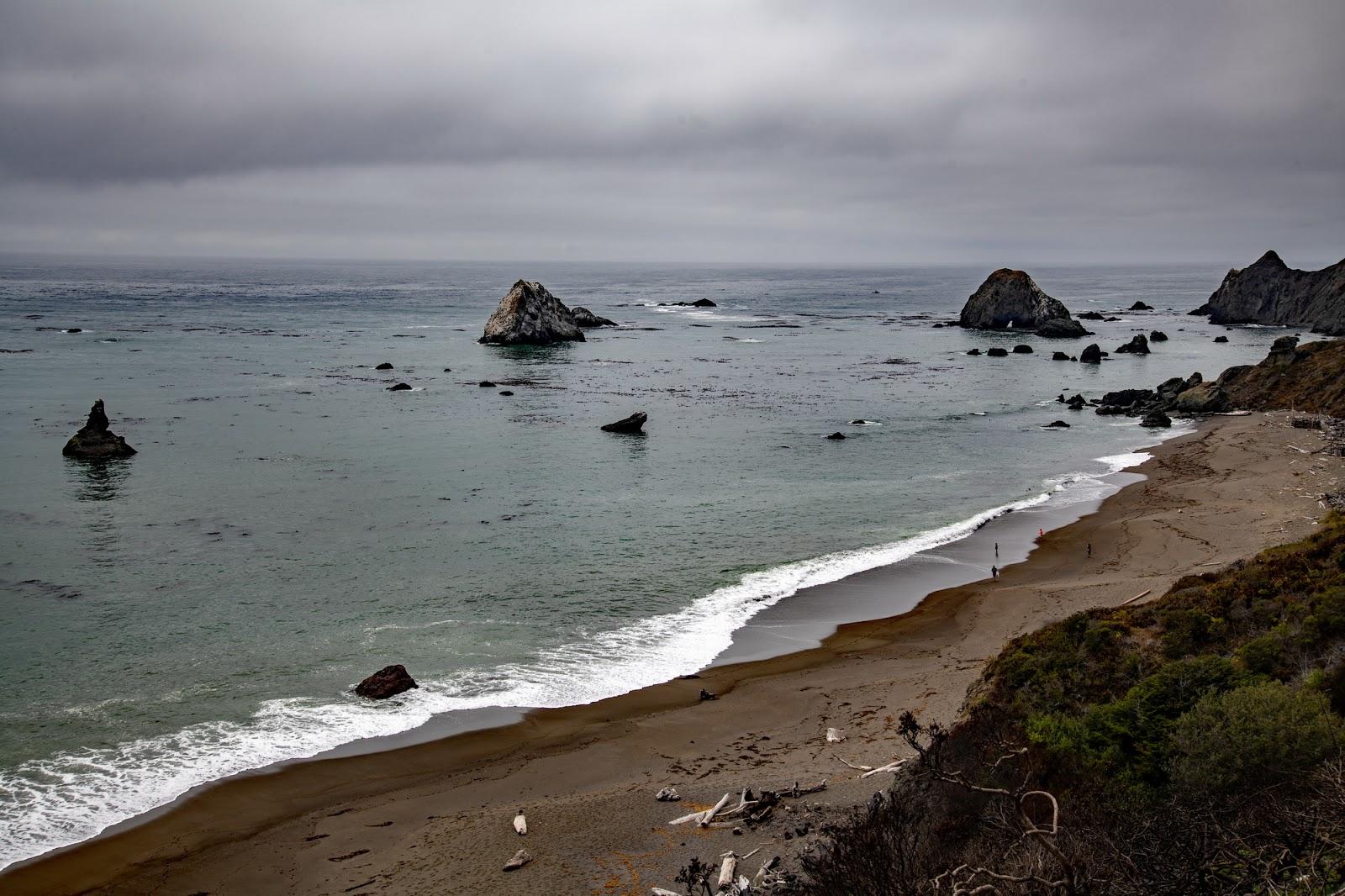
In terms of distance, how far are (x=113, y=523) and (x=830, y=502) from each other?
82.9ft

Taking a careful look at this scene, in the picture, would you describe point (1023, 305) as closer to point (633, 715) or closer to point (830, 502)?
point (830, 502)

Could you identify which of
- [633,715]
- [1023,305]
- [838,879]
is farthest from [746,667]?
[1023,305]

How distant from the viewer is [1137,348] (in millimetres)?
86938

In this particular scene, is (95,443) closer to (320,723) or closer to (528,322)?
(320,723)

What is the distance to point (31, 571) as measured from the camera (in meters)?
26.3

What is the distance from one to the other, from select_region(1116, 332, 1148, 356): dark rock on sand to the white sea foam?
237ft

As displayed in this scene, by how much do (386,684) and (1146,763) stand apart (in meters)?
14.3

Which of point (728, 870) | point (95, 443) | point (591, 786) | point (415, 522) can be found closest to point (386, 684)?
point (591, 786)

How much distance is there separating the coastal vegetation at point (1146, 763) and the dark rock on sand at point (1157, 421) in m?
38.9

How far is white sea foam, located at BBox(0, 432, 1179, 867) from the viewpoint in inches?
600

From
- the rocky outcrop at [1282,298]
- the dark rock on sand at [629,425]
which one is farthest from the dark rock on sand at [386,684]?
the rocky outcrop at [1282,298]

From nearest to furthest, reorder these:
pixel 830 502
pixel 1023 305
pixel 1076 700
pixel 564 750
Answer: pixel 1076 700
pixel 564 750
pixel 830 502
pixel 1023 305

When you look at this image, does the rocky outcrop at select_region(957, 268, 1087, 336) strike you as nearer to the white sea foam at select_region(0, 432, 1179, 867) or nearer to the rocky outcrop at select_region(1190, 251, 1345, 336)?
the rocky outcrop at select_region(1190, 251, 1345, 336)

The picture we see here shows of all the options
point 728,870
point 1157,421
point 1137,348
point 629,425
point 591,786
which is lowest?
point 591,786
